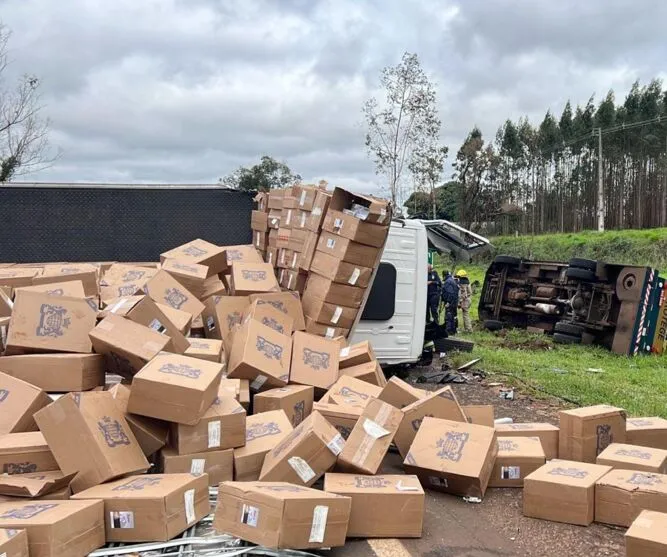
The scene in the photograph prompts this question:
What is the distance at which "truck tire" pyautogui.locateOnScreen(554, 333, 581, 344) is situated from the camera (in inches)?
441

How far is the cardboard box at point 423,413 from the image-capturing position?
4.65m

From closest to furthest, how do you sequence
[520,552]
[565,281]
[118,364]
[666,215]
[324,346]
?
[520,552]
[118,364]
[324,346]
[565,281]
[666,215]

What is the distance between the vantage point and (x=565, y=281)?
12.2 metres

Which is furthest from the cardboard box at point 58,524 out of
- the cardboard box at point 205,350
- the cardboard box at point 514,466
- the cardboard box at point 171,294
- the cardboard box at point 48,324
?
the cardboard box at point 171,294

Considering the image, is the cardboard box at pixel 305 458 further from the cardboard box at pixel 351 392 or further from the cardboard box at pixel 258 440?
the cardboard box at pixel 351 392

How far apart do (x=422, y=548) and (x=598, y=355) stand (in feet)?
26.2

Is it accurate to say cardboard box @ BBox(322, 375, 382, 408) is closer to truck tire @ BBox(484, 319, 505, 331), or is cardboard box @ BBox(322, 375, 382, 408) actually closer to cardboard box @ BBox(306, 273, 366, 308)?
cardboard box @ BBox(306, 273, 366, 308)

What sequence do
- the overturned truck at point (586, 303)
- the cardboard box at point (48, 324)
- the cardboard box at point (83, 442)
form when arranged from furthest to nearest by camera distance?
the overturned truck at point (586, 303) → the cardboard box at point (48, 324) → the cardboard box at point (83, 442)

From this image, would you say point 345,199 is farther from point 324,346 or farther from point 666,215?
point 666,215

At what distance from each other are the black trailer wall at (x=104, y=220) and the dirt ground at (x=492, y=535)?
15.0 ft

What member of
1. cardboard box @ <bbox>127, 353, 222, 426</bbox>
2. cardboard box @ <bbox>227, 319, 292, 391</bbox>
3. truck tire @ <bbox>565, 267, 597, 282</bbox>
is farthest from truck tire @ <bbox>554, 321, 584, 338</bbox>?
cardboard box @ <bbox>127, 353, 222, 426</bbox>

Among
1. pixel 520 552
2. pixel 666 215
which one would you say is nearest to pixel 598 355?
pixel 520 552

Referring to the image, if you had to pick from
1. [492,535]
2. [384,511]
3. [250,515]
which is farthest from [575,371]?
[250,515]

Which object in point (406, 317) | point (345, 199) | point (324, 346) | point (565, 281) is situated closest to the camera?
point (324, 346)
